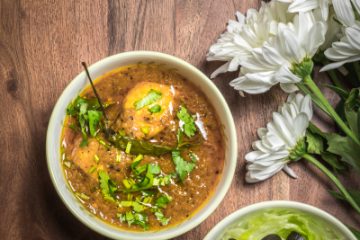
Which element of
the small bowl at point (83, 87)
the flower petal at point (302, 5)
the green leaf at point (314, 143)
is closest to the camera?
the small bowl at point (83, 87)

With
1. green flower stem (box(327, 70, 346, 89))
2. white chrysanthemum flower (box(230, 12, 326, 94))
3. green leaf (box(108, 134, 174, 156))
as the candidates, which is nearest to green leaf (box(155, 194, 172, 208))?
green leaf (box(108, 134, 174, 156))

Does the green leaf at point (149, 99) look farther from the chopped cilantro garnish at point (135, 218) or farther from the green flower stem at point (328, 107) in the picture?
the green flower stem at point (328, 107)

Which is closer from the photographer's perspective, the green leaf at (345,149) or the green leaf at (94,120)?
the green leaf at (94,120)

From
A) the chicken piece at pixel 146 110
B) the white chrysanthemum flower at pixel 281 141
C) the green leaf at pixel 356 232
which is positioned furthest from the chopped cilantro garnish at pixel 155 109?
the green leaf at pixel 356 232

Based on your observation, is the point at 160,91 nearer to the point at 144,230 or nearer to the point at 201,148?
the point at 201,148

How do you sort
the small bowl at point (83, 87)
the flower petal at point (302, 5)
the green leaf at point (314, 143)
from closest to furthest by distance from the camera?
the small bowl at point (83, 87) < the flower petal at point (302, 5) < the green leaf at point (314, 143)

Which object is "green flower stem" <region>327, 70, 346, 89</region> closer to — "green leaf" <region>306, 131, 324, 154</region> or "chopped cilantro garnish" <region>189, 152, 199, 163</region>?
"green leaf" <region>306, 131, 324, 154</region>

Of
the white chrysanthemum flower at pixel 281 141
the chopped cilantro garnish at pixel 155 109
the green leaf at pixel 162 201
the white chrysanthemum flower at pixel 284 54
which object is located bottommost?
the green leaf at pixel 162 201

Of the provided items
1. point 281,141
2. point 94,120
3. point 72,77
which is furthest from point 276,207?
point 72,77
